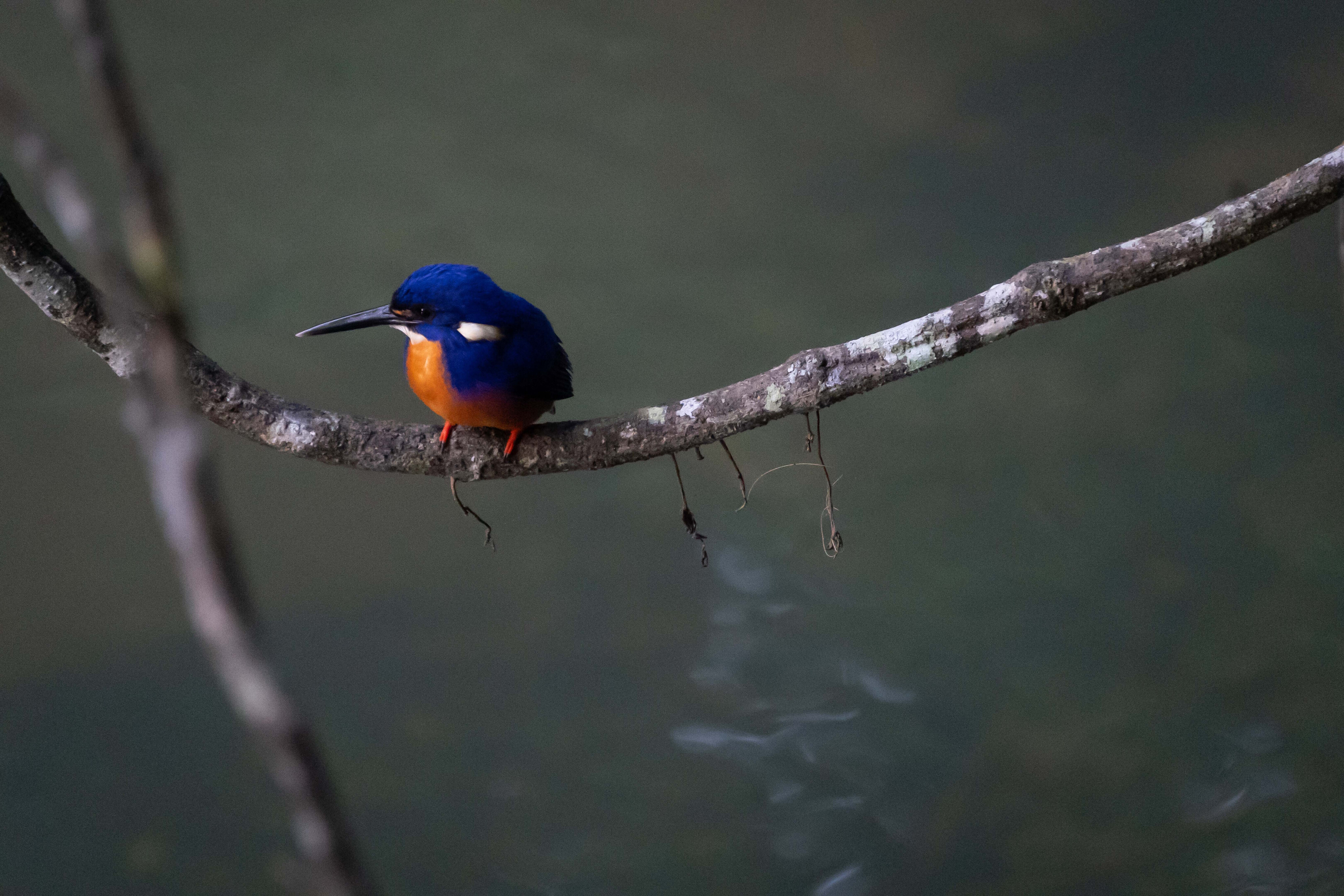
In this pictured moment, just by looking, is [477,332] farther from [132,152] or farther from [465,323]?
[132,152]

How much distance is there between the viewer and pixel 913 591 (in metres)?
3.60

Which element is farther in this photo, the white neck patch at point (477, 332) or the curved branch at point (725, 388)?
the white neck patch at point (477, 332)

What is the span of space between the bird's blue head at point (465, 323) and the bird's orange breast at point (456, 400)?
13 mm

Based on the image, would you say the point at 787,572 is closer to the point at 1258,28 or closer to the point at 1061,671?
the point at 1061,671

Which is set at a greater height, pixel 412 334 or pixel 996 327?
pixel 412 334

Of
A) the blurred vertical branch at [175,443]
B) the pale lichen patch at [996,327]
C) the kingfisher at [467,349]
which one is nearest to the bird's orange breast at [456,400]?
the kingfisher at [467,349]

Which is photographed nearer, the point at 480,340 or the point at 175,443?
the point at 175,443

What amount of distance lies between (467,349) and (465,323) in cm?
5

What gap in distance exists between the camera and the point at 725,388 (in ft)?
5.00

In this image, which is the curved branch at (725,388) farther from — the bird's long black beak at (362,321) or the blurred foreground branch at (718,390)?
the bird's long black beak at (362,321)

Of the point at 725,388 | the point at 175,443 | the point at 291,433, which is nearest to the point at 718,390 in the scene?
the point at 725,388

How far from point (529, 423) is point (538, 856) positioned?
1.82m

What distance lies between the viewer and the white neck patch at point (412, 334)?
1648 mm

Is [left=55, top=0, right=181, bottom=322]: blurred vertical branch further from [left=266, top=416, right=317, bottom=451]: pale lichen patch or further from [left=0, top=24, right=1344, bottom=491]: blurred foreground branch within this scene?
[left=266, top=416, right=317, bottom=451]: pale lichen patch
